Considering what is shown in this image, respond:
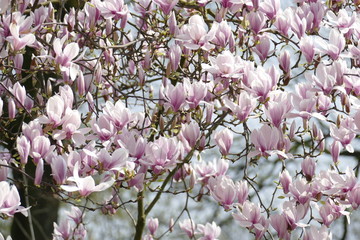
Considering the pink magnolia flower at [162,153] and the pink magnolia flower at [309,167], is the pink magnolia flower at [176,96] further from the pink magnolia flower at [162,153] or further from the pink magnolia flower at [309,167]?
the pink magnolia flower at [309,167]

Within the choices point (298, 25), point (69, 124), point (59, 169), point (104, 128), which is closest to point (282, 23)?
point (298, 25)

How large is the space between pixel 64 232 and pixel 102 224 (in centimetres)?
351

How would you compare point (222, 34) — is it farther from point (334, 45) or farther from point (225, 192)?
point (225, 192)

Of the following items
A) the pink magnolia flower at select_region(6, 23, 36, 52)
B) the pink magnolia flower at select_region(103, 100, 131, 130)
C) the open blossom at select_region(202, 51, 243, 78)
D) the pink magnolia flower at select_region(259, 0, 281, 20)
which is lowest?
the pink magnolia flower at select_region(103, 100, 131, 130)

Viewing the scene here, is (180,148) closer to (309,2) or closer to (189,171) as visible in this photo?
(189,171)

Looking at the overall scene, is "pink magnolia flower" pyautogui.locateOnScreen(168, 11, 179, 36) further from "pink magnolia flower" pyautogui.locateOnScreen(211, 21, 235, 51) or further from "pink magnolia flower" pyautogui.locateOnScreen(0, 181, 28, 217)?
"pink magnolia flower" pyautogui.locateOnScreen(0, 181, 28, 217)

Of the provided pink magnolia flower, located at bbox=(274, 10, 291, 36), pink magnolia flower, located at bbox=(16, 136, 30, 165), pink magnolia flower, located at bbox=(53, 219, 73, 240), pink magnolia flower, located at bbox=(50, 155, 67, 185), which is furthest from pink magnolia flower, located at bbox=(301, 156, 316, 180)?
pink magnolia flower, located at bbox=(53, 219, 73, 240)

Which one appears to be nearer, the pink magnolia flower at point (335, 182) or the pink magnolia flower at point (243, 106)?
the pink magnolia flower at point (243, 106)

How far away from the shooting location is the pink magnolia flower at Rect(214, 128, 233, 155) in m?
2.36

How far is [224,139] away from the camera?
237cm

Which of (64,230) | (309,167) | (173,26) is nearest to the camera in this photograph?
(309,167)

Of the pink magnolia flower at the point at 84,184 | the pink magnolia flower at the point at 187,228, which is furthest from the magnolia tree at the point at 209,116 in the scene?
the pink magnolia flower at the point at 187,228

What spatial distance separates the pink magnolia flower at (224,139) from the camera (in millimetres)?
2363

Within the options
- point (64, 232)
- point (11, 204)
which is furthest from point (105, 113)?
point (64, 232)
